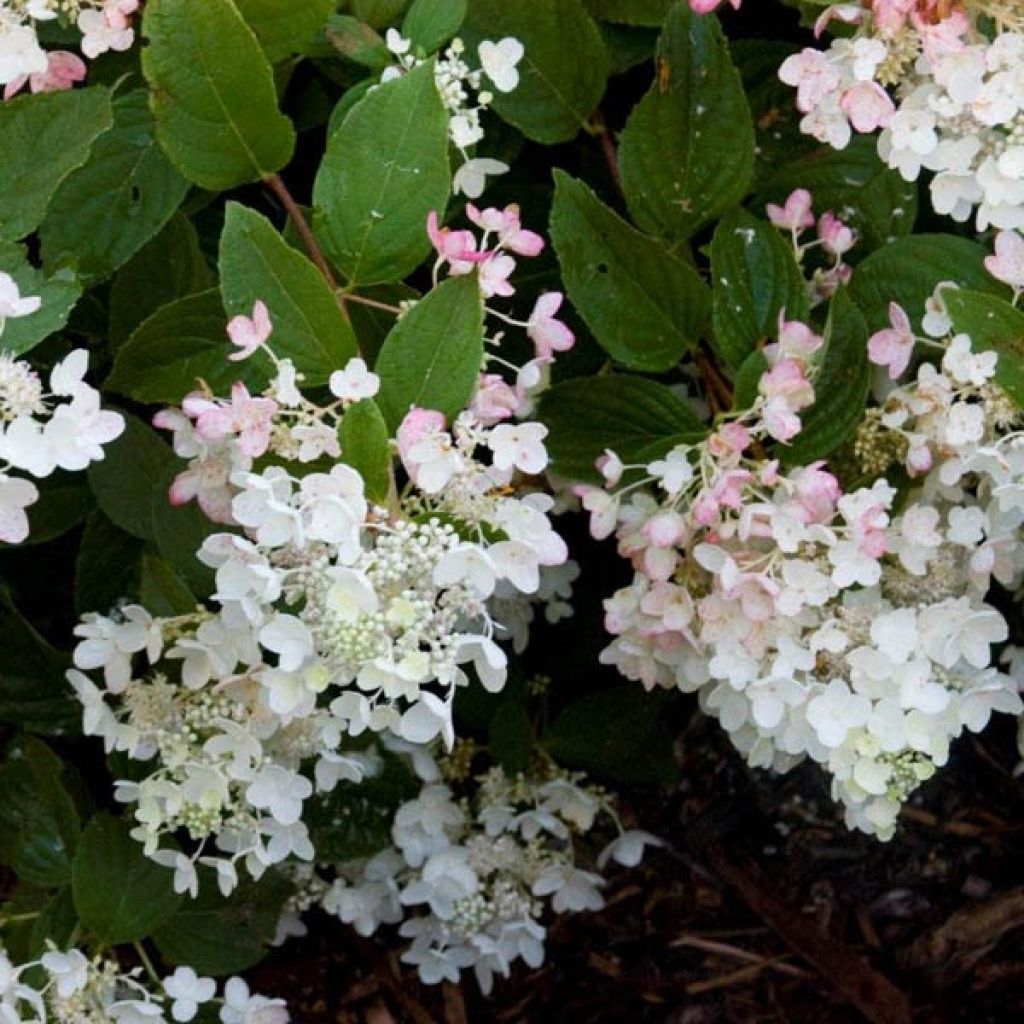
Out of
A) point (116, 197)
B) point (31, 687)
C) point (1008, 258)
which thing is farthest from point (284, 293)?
point (31, 687)

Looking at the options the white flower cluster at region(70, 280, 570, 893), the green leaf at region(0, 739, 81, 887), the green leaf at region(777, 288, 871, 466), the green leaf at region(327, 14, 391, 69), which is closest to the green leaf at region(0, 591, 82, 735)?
the green leaf at region(0, 739, 81, 887)

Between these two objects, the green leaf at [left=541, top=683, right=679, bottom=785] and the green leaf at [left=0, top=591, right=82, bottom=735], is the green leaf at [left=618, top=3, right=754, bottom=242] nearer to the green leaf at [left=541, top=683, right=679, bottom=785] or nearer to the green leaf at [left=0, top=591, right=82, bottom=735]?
the green leaf at [left=541, top=683, right=679, bottom=785]

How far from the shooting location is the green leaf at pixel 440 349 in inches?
36.4

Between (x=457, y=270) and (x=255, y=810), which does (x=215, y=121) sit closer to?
(x=457, y=270)

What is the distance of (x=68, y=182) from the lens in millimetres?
1149

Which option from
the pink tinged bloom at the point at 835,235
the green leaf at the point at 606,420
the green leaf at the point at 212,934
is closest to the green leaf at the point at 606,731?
the green leaf at the point at 212,934

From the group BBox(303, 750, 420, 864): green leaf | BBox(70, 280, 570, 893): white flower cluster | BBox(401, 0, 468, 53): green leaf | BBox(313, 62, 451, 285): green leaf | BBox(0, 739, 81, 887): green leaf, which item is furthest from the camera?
BBox(303, 750, 420, 864): green leaf

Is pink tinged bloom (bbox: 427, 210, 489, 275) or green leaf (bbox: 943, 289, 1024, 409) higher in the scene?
pink tinged bloom (bbox: 427, 210, 489, 275)

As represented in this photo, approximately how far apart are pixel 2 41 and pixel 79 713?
60 cm

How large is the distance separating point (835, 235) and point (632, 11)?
10.0 inches

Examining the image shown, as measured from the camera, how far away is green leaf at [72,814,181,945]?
1229 millimetres

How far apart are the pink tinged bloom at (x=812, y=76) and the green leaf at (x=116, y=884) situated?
745 mm

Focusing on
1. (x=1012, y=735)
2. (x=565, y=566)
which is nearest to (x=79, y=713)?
(x=565, y=566)

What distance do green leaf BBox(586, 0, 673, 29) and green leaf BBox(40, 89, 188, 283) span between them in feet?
1.18
